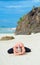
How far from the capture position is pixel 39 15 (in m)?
11.8

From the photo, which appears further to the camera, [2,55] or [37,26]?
[37,26]

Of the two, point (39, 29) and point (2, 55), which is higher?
point (39, 29)

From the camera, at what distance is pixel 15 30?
498 inches

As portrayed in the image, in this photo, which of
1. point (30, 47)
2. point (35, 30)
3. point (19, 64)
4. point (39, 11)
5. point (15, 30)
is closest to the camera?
point (19, 64)

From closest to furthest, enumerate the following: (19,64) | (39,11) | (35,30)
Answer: (19,64)
(35,30)
(39,11)

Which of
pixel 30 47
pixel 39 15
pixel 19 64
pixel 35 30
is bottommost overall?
pixel 19 64

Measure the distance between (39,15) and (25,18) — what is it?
742mm

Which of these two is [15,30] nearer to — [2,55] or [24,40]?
[24,40]

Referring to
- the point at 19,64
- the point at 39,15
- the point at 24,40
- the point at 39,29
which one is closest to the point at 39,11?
the point at 39,15

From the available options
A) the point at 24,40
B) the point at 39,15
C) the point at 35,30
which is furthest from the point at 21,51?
the point at 39,15

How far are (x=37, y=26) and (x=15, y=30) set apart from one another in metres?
1.55

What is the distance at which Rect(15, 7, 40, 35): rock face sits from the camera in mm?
11445

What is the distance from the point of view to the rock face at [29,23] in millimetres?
11445

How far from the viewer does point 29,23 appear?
1184cm
